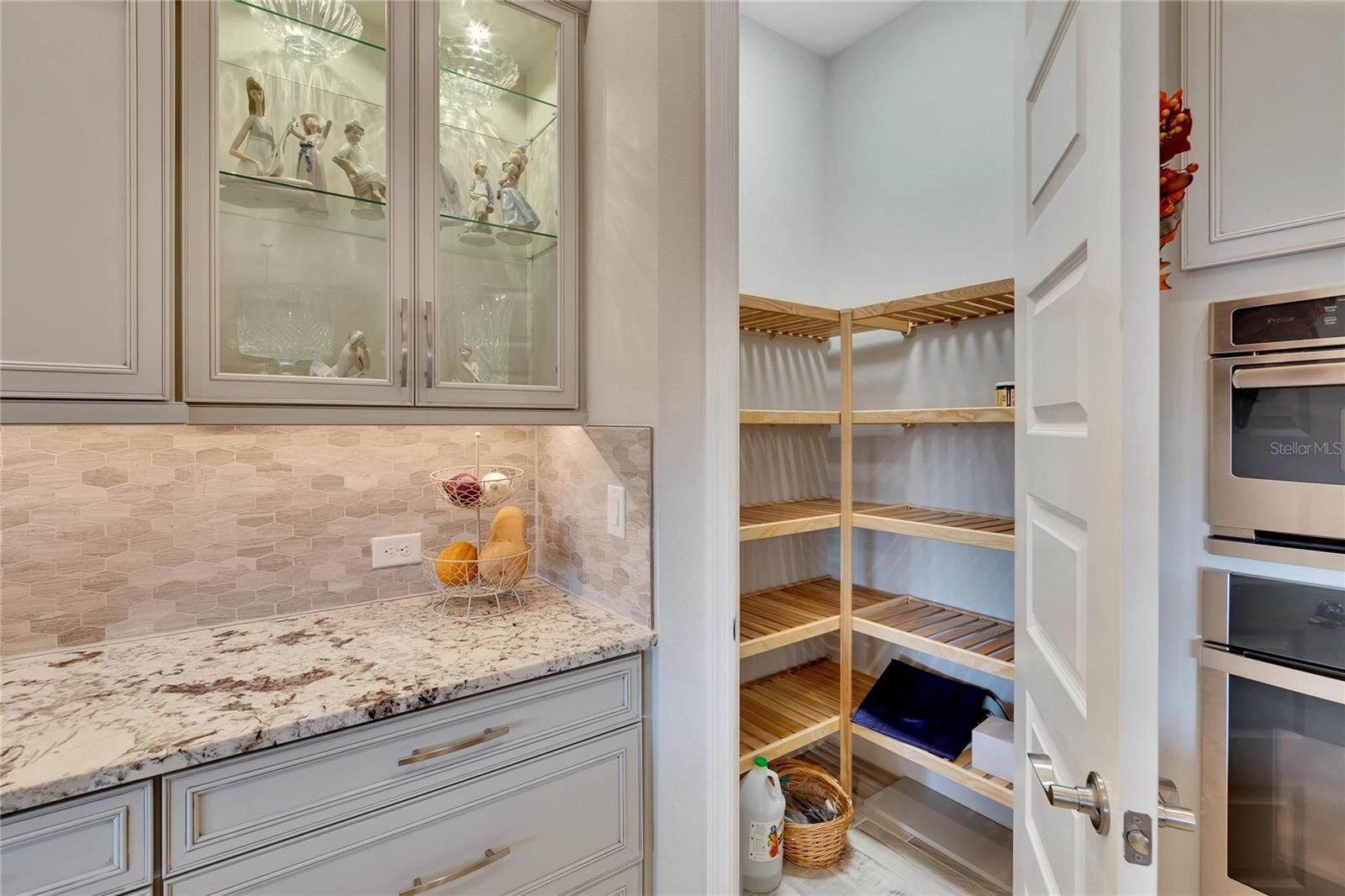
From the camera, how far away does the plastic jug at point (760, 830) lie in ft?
5.29

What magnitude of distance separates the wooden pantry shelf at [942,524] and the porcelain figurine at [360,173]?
1.64 meters

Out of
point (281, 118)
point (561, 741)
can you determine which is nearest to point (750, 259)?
point (281, 118)

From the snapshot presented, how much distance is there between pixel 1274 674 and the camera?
1126mm

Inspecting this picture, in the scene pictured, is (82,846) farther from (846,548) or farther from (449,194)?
(846,548)

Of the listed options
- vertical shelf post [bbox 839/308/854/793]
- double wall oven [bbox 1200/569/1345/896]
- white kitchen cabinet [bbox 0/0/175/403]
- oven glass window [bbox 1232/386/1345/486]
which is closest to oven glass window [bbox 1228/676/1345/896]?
double wall oven [bbox 1200/569/1345/896]

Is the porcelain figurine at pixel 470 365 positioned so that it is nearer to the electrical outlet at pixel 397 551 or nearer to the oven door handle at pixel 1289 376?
the electrical outlet at pixel 397 551

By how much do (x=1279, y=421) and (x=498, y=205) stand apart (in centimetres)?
175

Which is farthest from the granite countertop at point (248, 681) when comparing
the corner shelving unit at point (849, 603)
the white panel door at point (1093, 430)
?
the white panel door at point (1093, 430)

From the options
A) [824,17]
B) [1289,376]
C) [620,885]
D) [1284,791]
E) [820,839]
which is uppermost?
[824,17]

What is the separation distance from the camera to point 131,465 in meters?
1.24

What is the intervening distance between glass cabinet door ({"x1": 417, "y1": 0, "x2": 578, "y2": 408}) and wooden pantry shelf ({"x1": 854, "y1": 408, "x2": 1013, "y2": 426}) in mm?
985

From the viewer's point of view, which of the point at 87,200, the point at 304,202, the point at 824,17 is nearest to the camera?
the point at 87,200

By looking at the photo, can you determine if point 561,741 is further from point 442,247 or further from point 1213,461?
point 1213,461

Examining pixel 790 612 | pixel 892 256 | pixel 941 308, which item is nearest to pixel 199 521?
pixel 790 612
